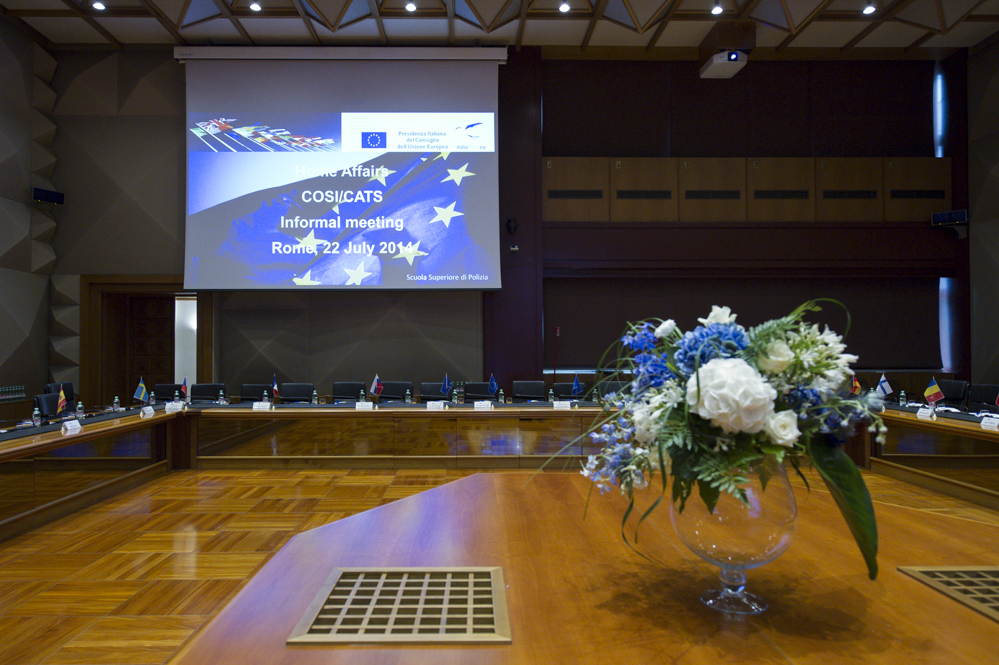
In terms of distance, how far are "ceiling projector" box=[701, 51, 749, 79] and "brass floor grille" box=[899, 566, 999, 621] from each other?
7250 millimetres

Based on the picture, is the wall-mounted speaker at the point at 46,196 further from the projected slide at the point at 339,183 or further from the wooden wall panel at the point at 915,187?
the wooden wall panel at the point at 915,187

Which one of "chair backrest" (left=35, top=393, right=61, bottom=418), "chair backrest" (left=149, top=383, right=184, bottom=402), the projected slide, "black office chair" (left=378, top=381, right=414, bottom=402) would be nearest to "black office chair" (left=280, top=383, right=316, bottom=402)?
"black office chair" (left=378, top=381, right=414, bottom=402)

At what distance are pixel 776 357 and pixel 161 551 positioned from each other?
3.67 metres

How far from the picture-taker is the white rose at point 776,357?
31.3 inches

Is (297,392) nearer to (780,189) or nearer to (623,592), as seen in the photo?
(623,592)

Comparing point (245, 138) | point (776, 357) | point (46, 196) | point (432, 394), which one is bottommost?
point (432, 394)

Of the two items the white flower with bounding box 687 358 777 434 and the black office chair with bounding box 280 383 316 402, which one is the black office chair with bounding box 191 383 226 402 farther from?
the white flower with bounding box 687 358 777 434

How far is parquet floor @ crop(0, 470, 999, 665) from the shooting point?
2305 mm

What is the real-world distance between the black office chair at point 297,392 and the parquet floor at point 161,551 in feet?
3.44

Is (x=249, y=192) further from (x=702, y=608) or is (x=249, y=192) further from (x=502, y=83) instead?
(x=702, y=608)

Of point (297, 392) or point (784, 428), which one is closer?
point (784, 428)

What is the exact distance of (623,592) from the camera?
3.19ft

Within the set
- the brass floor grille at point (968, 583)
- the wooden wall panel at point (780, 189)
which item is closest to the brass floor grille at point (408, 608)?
the brass floor grille at point (968, 583)

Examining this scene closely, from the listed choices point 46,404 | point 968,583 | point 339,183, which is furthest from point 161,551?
point 339,183
